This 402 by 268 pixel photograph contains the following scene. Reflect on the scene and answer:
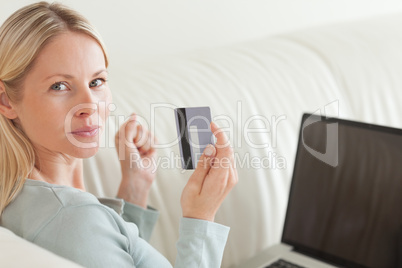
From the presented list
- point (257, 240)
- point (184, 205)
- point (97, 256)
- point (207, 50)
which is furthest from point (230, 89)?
point (97, 256)

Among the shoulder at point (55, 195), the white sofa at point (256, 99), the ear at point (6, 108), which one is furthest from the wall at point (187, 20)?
the shoulder at point (55, 195)

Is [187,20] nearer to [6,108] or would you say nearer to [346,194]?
[346,194]

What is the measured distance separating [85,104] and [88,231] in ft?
0.61

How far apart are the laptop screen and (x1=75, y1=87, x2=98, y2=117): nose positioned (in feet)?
1.85

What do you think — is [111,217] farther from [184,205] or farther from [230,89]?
[230,89]

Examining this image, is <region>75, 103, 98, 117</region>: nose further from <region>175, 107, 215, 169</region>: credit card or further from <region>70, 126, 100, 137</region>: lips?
<region>175, 107, 215, 169</region>: credit card

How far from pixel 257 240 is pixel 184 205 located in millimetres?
512

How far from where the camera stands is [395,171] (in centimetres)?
112

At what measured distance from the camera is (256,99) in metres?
1.39

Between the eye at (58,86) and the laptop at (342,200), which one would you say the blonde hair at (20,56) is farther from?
the laptop at (342,200)

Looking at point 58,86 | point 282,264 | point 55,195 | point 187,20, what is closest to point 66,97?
point 58,86

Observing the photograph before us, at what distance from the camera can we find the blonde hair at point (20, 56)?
801 mm

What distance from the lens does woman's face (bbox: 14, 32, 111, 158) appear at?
81 cm

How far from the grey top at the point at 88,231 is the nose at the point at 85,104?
0.11 meters
